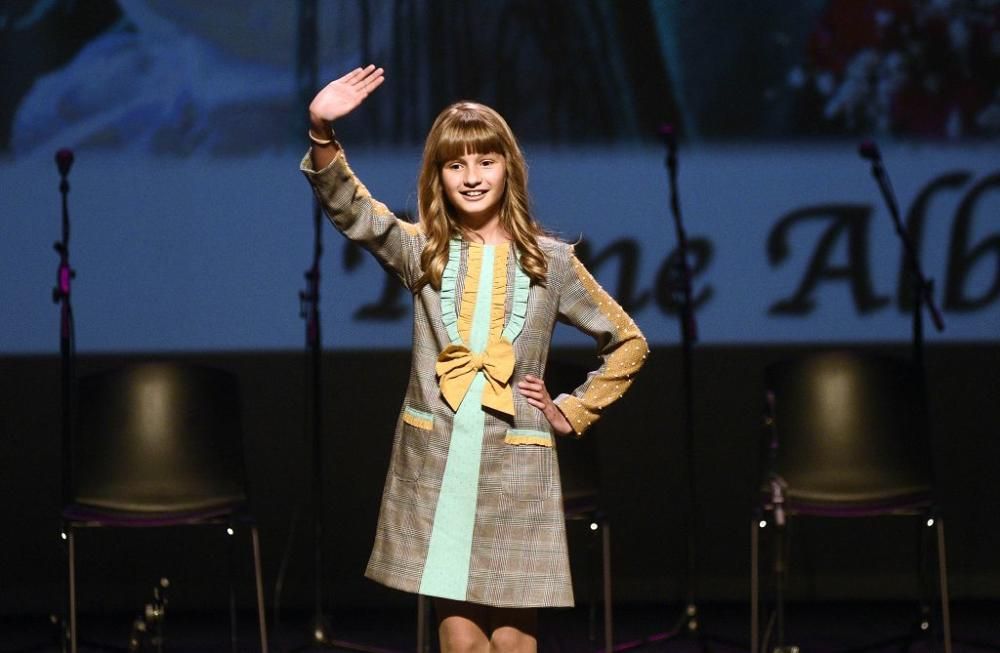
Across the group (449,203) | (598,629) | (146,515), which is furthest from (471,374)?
(598,629)

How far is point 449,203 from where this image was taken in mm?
2781

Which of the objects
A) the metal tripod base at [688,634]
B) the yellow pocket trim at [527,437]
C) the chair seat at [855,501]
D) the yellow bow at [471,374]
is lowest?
the metal tripod base at [688,634]

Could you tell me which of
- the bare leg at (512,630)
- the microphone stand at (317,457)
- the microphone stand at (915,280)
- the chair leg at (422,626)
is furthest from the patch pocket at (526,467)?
the microphone stand at (915,280)

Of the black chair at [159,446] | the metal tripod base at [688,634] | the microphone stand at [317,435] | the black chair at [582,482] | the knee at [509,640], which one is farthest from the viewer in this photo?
the metal tripod base at [688,634]

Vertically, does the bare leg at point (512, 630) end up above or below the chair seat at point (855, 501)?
below

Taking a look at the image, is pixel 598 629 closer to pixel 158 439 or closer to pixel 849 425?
pixel 849 425

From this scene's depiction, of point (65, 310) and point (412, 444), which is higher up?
point (65, 310)

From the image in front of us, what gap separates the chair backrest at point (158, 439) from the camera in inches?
162

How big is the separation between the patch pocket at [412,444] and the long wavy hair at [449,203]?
0.81 ft

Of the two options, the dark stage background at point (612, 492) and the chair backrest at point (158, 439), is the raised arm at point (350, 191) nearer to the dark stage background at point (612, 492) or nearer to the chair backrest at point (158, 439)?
the chair backrest at point (158, 439)

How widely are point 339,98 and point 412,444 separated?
2.13ft

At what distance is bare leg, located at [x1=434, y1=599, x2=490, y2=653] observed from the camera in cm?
274

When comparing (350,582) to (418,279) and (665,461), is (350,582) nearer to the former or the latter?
(665,461)

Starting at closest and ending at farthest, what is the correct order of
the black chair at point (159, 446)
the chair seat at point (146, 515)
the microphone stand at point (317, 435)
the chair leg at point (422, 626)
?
the chair leg at point (422, 626), the chair seat at point (146, 515), the black chair at point (159, 446), the microphone stand at point (317, 435)
